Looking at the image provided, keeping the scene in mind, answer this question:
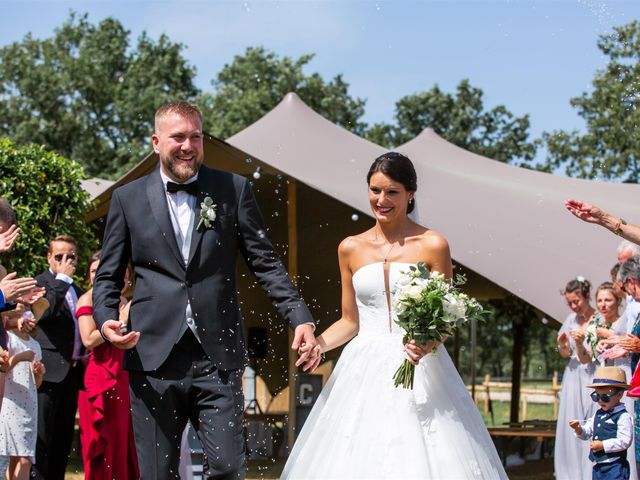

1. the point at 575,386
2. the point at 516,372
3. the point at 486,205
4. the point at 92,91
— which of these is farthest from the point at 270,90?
the point at 575,386

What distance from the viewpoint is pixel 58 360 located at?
7.52 meters

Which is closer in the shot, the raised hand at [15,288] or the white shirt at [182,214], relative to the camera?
the white shirt at [182,214]

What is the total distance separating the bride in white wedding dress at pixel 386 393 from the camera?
13.6 feet

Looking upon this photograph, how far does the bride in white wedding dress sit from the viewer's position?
4160 millimetres

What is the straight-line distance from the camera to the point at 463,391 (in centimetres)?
445

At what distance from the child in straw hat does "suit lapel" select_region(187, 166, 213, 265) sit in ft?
10.7

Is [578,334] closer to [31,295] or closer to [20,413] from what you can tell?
[20,413]

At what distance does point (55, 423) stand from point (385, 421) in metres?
3.90

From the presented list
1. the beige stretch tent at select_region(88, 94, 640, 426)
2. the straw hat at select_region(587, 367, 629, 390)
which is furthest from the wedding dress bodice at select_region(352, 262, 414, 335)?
the beige stretch tent at select_region(88, 94, 640, 426)

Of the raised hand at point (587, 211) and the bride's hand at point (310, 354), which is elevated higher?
the raised hand at point (587, 211)

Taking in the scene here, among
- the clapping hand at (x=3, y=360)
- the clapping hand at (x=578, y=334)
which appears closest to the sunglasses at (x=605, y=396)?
the clapping hand at (x=578, y=334)

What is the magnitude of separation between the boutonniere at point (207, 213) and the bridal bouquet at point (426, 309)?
877 millimetres

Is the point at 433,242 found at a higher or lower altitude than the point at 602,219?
lower

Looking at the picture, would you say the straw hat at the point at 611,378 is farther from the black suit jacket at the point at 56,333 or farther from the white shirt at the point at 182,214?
the black suit jacket at the point at 56,333
